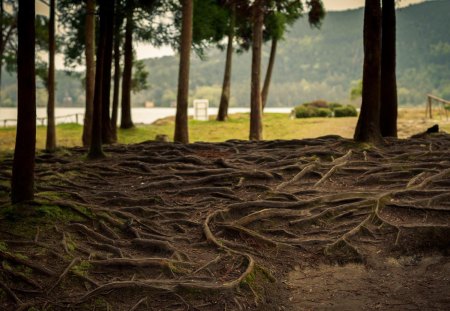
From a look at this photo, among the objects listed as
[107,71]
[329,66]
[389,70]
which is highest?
[329,66]

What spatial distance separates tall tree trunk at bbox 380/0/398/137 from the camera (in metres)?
16.0

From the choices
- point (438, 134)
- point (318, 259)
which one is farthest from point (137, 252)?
point (438, 134)

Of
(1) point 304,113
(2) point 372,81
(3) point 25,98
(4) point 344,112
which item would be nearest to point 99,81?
(3) point 25,98

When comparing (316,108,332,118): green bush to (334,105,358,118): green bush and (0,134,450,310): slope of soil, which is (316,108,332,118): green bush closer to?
(334,105,358,118): green bush

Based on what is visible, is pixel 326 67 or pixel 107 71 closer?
pixel 107 71

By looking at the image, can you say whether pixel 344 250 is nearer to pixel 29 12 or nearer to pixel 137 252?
pixel 137 252

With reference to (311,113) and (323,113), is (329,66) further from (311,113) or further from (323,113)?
(311,113)

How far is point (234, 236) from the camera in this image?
8555mm

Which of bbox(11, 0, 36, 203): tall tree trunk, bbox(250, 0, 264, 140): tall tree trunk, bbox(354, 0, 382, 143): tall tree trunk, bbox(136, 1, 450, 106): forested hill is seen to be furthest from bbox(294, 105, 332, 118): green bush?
bbox(136, 1, 450, 106): forested hill

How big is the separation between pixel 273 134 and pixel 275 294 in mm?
22546

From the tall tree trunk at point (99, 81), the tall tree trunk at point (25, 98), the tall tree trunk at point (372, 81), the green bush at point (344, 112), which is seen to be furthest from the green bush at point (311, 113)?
the tall tree trunk at point (25, 98)

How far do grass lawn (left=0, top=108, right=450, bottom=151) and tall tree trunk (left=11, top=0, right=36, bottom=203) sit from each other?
16.7 meters

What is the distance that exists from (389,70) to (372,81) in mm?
2528

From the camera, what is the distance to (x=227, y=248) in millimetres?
7914
